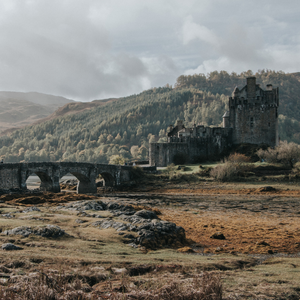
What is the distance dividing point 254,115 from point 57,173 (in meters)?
52.5

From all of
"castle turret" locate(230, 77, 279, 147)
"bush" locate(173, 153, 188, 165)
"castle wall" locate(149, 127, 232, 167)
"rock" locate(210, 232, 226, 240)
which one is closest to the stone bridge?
"castle wall" locate(149, 127, 232, 167)

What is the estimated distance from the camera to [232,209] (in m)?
34.0

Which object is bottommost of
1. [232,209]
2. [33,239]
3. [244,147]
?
[232,209]

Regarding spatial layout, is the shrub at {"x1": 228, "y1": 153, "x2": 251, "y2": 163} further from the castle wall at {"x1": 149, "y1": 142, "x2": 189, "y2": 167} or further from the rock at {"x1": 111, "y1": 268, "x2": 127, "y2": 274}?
the rock at {"x1": 111, "y1": 268, "x2": 127, "y2": 274}

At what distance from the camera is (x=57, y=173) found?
1984 inches

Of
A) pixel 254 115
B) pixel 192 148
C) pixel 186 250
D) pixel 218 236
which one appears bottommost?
pixel 218 236

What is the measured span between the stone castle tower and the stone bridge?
3235 cm

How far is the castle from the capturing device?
256 ft

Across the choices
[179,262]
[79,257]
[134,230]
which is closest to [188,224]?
[134,230]

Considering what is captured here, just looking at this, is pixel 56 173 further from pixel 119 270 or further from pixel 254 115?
pixel 254 115

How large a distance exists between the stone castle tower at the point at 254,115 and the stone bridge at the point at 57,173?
32.4 meters

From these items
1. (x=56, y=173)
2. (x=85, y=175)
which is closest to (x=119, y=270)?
(x=56, y=173)

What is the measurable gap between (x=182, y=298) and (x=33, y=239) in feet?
30.4

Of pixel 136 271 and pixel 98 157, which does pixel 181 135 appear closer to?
pixel 136 271
